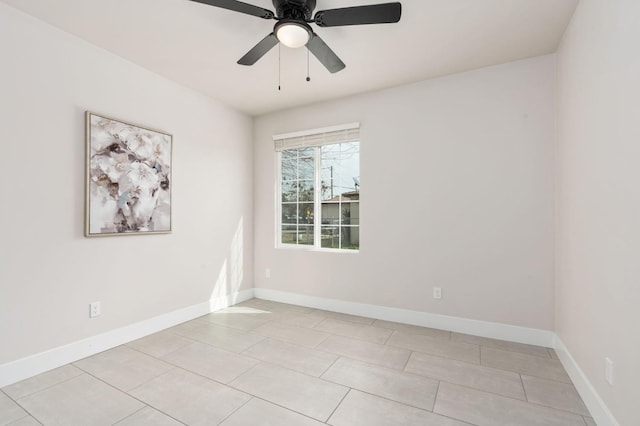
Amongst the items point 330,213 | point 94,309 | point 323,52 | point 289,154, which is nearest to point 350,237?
point 330,213

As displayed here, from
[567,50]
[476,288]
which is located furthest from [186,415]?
[567,50]

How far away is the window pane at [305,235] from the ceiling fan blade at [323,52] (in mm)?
2242

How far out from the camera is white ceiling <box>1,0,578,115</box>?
2.16m

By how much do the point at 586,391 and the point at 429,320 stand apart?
145 cm

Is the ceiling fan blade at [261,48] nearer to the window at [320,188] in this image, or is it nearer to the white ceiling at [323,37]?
the white ceiling at [323,37]

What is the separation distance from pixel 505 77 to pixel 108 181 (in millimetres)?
3838

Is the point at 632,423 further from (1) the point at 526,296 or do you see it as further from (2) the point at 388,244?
(2) the point at 388,244

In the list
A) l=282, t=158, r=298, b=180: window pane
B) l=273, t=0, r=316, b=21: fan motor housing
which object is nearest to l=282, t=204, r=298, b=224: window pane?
l=282, t=158, r=298, b=180: window pane

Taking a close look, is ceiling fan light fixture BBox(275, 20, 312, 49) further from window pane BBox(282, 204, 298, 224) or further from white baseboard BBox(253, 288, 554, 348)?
white baseboard BBox(253, 288, 554, 348)

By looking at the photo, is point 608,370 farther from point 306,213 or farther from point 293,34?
point 306,213

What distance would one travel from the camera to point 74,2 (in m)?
2.10

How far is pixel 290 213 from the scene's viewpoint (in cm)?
434

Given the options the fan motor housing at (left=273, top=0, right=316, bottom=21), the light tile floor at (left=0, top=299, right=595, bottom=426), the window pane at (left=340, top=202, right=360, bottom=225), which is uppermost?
the fan motor housing at (left=273, top=0, right=316, bottom=21)

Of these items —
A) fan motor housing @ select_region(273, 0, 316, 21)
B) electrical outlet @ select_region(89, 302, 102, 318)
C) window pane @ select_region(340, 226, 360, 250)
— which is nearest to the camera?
fan motor housing @ select_region(273, 0, 316, 21)
